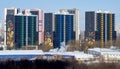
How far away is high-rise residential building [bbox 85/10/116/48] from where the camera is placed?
22.3 meters

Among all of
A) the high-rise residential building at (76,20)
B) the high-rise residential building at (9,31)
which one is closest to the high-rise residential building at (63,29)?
the high-rise residential building at (76,20)

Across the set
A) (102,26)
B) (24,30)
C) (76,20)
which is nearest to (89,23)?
(76,20)

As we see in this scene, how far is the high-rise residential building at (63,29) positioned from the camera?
22016 mm

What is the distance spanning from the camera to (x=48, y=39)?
21.2 metres

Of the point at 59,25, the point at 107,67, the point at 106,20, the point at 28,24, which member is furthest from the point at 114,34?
the point at 107,67

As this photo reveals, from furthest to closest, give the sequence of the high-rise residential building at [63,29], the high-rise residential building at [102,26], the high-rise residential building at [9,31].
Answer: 1. the high-rise residential building at [102,26]
2. the high-rise residential building at [63,29]
3. the high-rise residential building at [9,31]

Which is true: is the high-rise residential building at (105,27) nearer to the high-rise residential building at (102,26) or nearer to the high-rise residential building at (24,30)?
the high-rise residential building at (102,26)

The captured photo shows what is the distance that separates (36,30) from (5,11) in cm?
399

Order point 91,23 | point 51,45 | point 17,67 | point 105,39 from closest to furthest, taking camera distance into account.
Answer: point 17,67 → point 51,45 → point 105,39 → point 91,23

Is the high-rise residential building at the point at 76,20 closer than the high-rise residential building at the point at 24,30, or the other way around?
the high-rise residential building at the point at 24,30

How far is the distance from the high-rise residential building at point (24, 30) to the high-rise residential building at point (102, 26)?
3439 mm

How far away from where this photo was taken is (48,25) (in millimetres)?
23953

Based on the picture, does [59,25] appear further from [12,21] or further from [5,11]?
[5,11]

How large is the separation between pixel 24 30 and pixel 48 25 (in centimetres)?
277
